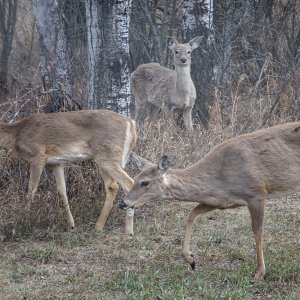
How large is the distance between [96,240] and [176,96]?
20.8 feet

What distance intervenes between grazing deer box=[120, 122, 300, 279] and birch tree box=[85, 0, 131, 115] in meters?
2.90

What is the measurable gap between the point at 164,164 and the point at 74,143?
82.7 inches

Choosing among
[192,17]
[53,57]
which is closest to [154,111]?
[192,17]

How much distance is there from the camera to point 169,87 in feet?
49.3

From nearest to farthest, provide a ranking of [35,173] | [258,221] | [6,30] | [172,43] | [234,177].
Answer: [258,221]
[234,177]
[35,173]
[172,43]
[6,30]

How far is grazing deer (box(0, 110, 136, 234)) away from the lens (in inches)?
362

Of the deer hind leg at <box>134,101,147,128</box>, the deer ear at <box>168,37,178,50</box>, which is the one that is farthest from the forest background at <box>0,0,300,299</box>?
the deer hind leg at <box>134,101,147,128</box>

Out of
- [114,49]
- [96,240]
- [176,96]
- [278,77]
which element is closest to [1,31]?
[176,96]

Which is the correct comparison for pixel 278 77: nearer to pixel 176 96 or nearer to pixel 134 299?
pixel 176 96

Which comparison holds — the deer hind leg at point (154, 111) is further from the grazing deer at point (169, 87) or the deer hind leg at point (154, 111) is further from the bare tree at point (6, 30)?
the bare tree at point (6, 30)

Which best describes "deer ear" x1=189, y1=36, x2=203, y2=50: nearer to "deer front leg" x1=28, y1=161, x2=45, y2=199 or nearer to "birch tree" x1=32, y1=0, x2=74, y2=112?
"birch tree" x1=32, y1=0, x2=74, y2=112

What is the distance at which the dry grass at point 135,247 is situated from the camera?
6980 millimetres

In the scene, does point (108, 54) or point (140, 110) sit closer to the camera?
point (108, 54)

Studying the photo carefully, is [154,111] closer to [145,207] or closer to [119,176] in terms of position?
[145,207]
